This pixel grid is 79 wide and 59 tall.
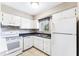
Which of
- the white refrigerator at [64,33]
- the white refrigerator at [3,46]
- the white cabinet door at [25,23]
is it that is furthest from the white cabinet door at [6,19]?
the white refrigerator at [64,33]

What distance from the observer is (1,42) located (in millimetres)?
1336

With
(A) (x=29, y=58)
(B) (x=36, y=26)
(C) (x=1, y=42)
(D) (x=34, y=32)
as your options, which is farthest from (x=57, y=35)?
(D) (x=34, y=32)

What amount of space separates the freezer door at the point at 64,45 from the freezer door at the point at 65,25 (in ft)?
0.30

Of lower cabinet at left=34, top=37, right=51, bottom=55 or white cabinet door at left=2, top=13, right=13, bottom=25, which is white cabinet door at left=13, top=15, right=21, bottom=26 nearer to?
white cabinet door at left=2, top=13, right=13, bottom=25

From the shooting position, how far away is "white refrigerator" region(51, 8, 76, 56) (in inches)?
38.1

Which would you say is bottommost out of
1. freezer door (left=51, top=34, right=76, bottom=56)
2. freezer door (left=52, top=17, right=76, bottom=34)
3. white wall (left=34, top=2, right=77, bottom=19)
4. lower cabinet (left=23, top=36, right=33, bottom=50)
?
lower cabinet (left=23, top=36, right=33, bottom=50)

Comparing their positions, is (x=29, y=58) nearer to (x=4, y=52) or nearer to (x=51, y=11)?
(x=4, y=52)

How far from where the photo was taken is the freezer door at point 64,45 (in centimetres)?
97

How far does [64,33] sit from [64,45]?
0.68ft

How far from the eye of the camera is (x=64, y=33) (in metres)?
1.08

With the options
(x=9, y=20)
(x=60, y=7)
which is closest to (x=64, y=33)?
(x=60, y=7)

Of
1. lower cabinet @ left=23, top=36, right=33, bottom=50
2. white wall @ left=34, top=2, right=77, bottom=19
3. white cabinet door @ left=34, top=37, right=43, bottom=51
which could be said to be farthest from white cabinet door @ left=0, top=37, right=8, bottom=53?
white wall @ left=34, top=2, right=77, bottom=19

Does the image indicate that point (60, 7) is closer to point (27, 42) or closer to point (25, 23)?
point (25, 23)

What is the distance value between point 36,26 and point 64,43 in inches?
65.2
